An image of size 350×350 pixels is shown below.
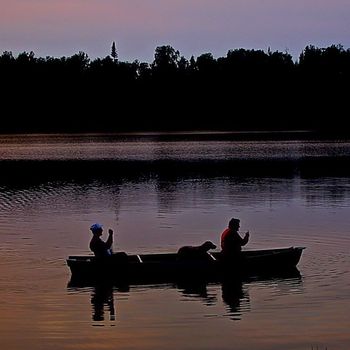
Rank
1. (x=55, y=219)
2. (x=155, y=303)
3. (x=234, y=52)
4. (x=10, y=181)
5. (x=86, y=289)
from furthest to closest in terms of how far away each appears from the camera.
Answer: (x=234, y=52), (x=10, y=181), (x=55, y=219), (x=86, y=289), (x=155, y=303)

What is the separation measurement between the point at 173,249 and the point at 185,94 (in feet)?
460

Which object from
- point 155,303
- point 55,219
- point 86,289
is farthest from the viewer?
point 55,219

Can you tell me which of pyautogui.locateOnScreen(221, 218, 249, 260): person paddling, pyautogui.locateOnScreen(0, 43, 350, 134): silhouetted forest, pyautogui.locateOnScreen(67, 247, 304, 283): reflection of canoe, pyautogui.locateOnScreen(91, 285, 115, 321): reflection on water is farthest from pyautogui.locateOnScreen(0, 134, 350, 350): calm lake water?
pyautogui.locateOnScreen(0, 43, 350, 134): silhouetted forest

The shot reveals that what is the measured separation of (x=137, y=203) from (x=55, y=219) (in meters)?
6.12

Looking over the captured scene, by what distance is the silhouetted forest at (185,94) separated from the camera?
534 feet

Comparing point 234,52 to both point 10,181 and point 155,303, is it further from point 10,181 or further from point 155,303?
point 155,303

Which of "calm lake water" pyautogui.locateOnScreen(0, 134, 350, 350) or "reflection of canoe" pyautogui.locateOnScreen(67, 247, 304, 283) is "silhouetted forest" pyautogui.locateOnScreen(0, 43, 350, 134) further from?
"reflection of canoe" pyautogui.locateOnScreen(67, 247, 304, 283)

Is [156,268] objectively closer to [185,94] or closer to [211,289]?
[211,289]

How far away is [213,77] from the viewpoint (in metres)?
174

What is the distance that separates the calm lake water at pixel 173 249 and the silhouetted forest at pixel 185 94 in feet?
322

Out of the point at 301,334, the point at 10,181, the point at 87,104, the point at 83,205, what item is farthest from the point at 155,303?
the point at 87,104

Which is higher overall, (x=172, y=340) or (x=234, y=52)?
(x=234, y=52)

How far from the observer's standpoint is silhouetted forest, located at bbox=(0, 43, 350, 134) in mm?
162875

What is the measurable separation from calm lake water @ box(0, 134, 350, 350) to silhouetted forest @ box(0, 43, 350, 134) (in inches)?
3865
